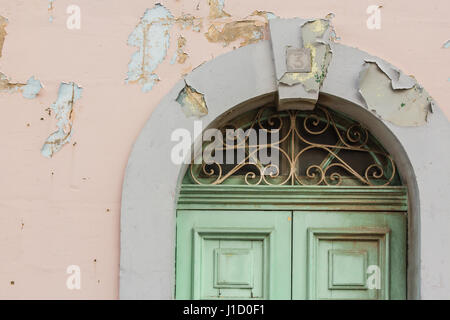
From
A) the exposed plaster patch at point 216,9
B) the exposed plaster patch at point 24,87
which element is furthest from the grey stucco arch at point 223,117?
the exposed plaster patch at point 24,87

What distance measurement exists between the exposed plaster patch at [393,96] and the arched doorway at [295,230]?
246 mm

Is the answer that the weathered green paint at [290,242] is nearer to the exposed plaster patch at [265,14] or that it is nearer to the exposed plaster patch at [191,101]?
the exposed plaster patch at [191,101]

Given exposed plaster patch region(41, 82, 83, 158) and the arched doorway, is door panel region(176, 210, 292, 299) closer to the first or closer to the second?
the arched doorway

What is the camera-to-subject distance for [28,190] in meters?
3.98

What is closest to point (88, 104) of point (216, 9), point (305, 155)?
point (216, 9)

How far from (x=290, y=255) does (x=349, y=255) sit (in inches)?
13.0

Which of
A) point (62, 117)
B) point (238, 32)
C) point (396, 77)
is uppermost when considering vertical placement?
point (238, 32)

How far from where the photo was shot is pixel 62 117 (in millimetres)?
4012

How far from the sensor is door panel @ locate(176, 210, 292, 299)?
4035 millimetres

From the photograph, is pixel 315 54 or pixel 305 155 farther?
pixel 305 155

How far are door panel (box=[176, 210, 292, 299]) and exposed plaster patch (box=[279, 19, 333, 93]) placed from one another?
29.1 inches

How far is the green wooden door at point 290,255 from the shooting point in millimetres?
4031

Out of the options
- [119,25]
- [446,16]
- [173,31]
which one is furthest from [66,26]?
[446,16]

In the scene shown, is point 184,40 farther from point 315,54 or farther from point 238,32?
point 315,54
